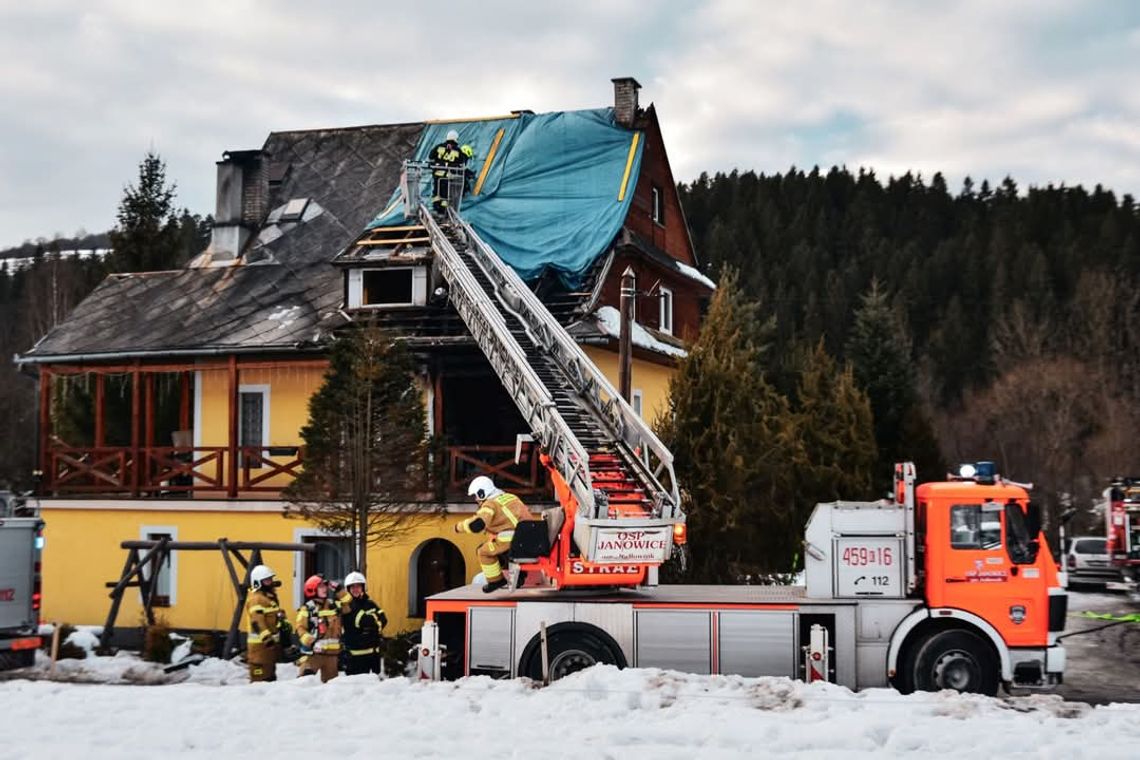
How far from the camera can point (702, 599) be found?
1283 centimetres

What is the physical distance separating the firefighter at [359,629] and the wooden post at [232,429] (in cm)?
906

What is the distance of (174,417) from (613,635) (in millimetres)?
15736

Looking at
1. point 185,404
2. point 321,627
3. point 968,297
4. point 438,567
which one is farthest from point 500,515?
point 968,297

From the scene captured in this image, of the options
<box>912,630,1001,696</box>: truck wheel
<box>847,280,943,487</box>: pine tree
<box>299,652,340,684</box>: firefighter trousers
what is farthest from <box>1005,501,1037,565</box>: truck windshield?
<box>847,280,943,487</box>: pine tree

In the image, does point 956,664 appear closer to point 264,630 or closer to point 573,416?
point 573,416

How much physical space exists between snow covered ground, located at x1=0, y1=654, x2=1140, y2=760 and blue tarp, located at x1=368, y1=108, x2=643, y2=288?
11.5 meters

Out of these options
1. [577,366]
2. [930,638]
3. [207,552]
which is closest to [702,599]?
[930,638]

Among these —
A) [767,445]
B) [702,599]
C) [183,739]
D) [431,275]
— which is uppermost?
[431,275]

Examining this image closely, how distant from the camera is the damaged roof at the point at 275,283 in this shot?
73.8 feet

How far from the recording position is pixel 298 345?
70.4ft

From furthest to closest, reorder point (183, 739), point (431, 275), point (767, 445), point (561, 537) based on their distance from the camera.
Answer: point (431, 275), point (767, 445), point (561, 537), point (183, 739)

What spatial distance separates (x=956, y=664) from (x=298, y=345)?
13.4m

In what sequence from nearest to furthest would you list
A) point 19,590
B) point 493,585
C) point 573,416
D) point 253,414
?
1. point 493,585
2. point 19,590
3. point 573,416
4. point 253,414

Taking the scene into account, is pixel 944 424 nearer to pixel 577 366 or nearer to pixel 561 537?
pixel 577 366
